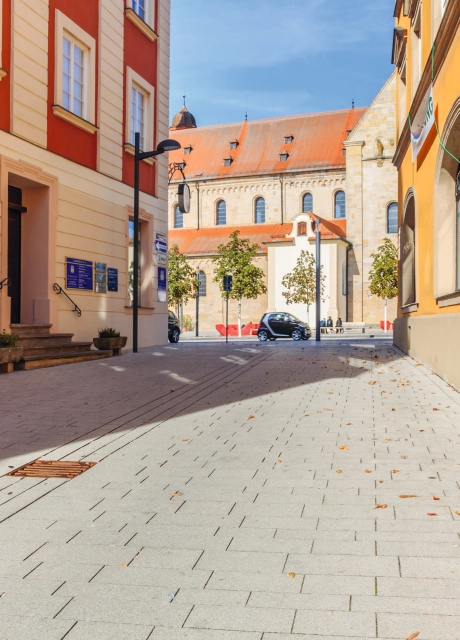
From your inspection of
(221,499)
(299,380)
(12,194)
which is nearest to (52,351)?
(12,194)

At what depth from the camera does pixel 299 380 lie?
11633 millimetres

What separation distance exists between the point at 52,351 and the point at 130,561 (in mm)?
11264

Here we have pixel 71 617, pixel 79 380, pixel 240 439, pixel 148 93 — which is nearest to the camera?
pixel 71 617

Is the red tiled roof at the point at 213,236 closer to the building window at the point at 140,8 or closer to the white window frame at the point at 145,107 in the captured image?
the white window frame at the point at 145,107

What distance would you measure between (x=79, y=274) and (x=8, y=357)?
4.95 meters

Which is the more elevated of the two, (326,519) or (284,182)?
(284,182)

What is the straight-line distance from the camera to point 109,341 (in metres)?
16.0

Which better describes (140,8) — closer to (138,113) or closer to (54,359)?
(138,113)

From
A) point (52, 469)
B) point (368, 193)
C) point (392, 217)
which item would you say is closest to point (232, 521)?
point (52, 469)

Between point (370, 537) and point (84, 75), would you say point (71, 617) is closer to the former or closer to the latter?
point (370, 537)

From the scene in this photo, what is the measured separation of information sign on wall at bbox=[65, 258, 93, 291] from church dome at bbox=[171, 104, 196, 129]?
73975 millimetres

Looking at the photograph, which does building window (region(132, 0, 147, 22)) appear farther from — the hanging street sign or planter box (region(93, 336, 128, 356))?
planter box (region(93, 336, 128, 356))

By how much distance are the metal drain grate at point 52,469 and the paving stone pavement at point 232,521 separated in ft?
0.40

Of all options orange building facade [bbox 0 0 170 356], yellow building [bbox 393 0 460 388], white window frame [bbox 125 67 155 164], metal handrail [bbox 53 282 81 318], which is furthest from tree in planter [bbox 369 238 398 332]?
metal handrail [bbox 53 282 81 318]
